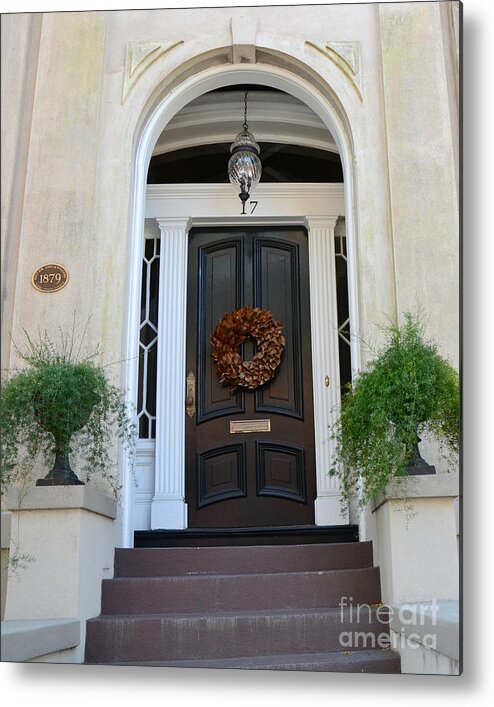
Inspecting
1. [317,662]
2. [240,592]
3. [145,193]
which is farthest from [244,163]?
[317,662]

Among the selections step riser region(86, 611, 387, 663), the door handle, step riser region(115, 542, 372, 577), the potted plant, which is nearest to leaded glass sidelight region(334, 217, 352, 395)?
the door handle

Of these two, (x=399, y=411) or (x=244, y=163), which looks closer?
(x=399, y=411)

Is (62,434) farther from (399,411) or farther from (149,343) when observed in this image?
(149,343)

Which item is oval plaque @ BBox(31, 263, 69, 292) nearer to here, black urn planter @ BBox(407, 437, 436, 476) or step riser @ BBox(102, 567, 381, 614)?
step riser @ BBox(102, 567, 381, 614)

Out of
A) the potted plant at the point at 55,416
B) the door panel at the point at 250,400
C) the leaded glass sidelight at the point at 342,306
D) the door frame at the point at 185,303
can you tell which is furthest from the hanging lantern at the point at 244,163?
the potted plant at the point at 55,416

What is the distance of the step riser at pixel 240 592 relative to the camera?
283 cm

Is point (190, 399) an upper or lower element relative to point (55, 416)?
upper

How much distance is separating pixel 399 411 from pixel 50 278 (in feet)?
4.85

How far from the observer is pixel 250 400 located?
13.3 ft

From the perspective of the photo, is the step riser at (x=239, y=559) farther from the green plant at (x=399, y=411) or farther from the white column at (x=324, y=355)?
the white column at (x=324, y=355)

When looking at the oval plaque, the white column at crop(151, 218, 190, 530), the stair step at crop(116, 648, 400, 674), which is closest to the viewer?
the stair step at crop(116, 648, 400, 674)

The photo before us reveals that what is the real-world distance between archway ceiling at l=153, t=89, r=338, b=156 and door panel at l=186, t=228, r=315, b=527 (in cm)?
52

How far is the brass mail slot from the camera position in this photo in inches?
159

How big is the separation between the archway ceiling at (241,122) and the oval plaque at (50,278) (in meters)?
1.42
